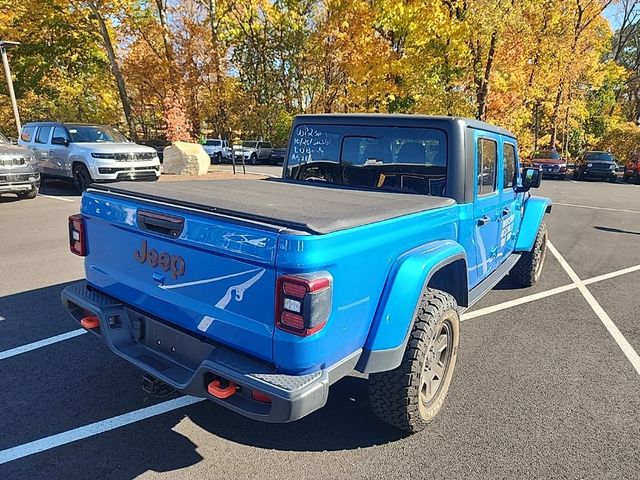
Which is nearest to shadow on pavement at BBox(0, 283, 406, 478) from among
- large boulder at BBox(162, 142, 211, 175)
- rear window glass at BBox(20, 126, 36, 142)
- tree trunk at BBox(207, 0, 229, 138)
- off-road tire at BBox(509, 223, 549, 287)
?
off-road tire at BBox(509, 223, 549, 287)

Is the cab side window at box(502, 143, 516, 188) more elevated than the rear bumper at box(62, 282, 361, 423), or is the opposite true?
the cab side window at box(502, 143, 516, 188)

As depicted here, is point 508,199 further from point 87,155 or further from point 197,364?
point 87,155

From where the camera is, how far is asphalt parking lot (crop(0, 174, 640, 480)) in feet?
8.12

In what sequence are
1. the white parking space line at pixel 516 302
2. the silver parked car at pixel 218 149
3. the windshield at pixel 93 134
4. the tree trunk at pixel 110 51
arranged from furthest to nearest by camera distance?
the silver parked car at pixel 218 149 → the tree trunk at pixel 110 51 → the windshield at pixel 93 134 → the white parking space line at pixel 516 302

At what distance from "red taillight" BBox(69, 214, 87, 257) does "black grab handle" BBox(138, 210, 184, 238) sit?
75cm

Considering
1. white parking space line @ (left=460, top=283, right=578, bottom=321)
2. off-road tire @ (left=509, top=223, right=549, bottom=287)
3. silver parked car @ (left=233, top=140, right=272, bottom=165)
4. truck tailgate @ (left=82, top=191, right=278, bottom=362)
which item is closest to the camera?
truck tailgate @ (left=82, top=191, right=278, bottom=362)

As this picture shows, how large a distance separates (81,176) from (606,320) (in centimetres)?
1181

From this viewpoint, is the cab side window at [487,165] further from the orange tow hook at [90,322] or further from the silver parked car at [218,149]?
the silver parked car at [218,149]

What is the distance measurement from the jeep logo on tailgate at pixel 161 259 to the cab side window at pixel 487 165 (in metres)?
2.37

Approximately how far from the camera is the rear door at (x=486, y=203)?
3.50m

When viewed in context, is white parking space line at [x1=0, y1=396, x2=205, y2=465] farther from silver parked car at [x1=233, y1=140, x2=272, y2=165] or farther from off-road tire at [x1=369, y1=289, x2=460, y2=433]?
silver parked car at [x1=233, y1=140, x2=272, y2=165]

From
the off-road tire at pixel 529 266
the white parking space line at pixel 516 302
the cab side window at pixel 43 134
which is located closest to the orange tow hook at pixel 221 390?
the white parking space line at pixel 516 302

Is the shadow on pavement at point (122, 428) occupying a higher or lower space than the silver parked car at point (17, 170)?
lower

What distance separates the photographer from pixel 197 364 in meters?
2.33
